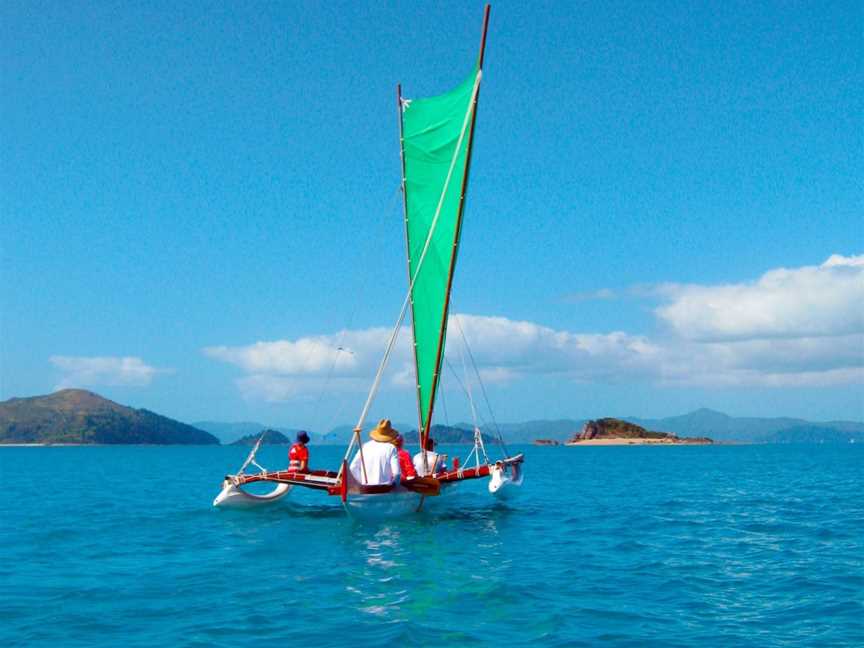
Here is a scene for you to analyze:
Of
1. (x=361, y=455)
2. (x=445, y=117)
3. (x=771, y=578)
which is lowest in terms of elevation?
(x=771, y=578)

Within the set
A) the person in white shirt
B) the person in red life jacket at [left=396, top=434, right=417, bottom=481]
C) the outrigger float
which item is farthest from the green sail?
the person in white shirt

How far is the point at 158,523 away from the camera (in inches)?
1152

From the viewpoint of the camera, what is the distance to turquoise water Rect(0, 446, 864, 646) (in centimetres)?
1303

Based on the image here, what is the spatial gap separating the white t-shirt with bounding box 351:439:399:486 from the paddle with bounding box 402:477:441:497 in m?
0.62

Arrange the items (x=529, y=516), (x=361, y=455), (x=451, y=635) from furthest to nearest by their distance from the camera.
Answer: (x=529, y=516), (x=361, y=455), (x=451, y=635)

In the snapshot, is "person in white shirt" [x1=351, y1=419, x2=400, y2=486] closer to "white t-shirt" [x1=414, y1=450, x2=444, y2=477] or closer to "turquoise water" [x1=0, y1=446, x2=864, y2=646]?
"turquoise water" [x1=0, y1=446, x2=864, y2=646]

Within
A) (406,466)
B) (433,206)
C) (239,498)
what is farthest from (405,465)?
(433,206)

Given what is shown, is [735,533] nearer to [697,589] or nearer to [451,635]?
[697,589]

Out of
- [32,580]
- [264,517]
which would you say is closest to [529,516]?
[264,517]

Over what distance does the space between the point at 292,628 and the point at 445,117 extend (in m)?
23.6

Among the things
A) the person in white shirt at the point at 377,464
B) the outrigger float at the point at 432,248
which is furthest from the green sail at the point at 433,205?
the person in white shirt at the point at 377,464

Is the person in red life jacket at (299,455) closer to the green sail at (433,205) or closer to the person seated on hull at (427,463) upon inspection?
the person seated on hull at (427,463)

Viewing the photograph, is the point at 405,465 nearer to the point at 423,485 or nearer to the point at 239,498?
the point at 423,485

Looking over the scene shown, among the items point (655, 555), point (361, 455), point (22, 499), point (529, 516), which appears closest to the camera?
point (655, 555)
